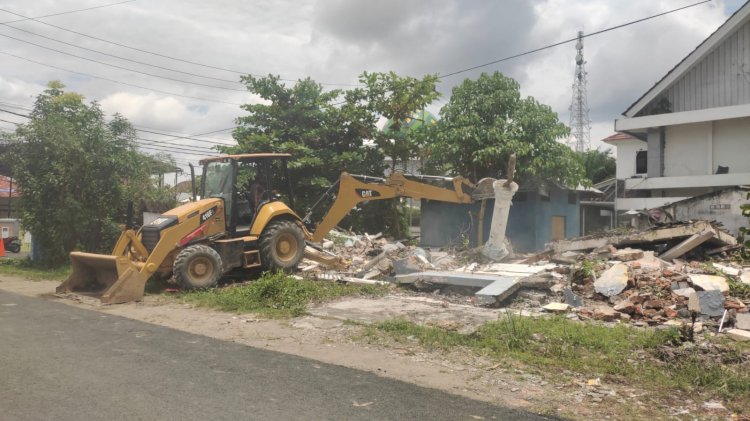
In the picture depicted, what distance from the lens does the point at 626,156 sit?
33.5 metres

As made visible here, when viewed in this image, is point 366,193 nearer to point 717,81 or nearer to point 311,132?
point 311,132

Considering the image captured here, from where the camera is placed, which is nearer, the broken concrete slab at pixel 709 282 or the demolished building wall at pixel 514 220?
the broken concrete slab at pixel 709 282

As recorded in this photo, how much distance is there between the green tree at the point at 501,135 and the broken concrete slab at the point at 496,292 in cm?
730

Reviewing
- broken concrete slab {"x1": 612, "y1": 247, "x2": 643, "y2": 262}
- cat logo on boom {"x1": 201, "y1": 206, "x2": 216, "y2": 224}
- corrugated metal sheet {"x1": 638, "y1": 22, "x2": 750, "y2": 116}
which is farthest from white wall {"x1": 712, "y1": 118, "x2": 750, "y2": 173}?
cat logo on boom {"x1": 201, "y1": 206, "x2": 216, "y2": 224}

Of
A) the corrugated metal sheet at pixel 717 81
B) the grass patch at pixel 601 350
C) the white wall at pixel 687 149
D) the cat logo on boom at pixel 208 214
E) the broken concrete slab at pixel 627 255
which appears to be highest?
the corrugated metal sheet at pixel 717 81

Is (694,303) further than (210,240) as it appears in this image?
No

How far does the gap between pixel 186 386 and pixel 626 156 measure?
109 feet

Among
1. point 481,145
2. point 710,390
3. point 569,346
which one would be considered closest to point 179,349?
point 569,346

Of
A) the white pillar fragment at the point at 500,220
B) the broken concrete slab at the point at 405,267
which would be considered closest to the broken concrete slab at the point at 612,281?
the white pillar fragment at the point at 500,220

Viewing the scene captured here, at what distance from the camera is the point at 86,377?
5730 millimetres

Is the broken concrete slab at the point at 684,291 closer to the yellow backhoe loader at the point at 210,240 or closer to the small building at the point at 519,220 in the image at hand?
the yellow backhoe loader at the point at 210,240

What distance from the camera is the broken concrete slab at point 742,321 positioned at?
7723mm

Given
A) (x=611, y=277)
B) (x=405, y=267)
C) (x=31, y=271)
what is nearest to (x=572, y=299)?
(x=611, y=277)

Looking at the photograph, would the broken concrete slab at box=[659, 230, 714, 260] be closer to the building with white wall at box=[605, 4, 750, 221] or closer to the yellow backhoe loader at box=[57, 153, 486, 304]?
the building with white wall at box=[605, 4, 750, 221]
